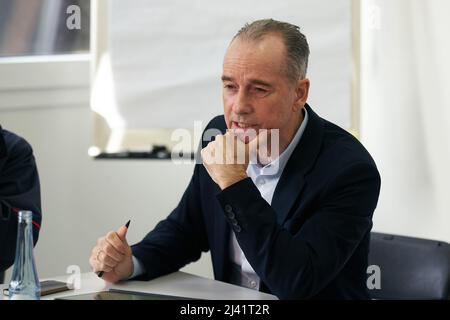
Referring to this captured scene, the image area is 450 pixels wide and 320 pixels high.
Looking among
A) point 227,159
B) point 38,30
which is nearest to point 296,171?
point 227,159

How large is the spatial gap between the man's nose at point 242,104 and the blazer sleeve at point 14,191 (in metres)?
0.88

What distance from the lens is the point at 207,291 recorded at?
1730 mm

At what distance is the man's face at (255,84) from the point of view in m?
A: 1.85

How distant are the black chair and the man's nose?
23.6 inches

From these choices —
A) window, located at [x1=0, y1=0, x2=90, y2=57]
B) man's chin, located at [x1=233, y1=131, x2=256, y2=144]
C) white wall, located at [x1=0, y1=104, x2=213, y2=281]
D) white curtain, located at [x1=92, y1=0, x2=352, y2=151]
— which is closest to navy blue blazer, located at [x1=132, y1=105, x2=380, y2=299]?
man's chin, located at [x1=233, y1=131, x2=256, y2=144]

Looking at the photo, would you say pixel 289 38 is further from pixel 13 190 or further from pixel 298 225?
pixel 13 190

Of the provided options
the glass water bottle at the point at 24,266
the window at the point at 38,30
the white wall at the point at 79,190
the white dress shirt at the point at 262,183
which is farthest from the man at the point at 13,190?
the window at the point at 38,30

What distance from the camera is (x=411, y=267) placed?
193cm

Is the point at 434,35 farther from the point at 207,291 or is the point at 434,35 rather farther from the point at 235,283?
the point at 207,291

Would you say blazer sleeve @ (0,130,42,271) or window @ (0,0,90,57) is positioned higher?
window @ (0,0,90,57)

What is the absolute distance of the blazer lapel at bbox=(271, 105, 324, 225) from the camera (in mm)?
1836

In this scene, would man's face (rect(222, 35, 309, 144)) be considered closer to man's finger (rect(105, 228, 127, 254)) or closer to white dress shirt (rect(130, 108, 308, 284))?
white dress shirt (rect(130, 108, 308, 284))
